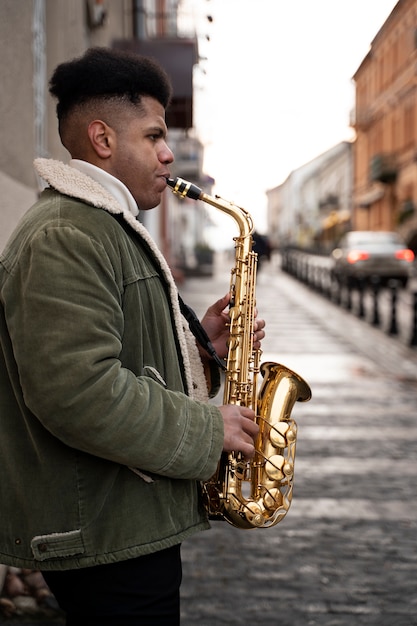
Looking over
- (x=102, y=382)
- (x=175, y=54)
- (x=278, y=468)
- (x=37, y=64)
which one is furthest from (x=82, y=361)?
(x=175, y=54)

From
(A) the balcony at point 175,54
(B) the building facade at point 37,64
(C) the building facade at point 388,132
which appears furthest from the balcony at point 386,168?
(A) the balcony at point 175,54

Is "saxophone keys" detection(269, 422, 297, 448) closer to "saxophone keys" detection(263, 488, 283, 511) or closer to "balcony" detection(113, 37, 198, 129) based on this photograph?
"saxophone keys" detection(263, 488, 283, 511)

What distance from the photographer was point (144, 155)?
6.31ft

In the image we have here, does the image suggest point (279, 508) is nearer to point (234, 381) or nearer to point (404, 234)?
point (234, 381)

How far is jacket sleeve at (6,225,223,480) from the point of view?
5.38ft

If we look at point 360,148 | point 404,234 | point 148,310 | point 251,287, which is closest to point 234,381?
point 251,287

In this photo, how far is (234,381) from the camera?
234 centimetres

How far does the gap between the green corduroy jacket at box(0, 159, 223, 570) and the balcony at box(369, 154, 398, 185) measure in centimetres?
4387

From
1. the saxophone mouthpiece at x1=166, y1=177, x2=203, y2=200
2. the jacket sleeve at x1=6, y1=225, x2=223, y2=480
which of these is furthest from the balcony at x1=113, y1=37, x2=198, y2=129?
the jacket sleeve at x1=6, y1=225, x2=223, y2=480

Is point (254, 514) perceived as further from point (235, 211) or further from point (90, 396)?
point (235, 211)

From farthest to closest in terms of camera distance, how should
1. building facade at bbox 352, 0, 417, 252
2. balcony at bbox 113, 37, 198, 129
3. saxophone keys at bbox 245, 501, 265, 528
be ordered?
building facade at bbox 352, 0, 417, 252 → balcony at bbox 113, 37, 198, 129 → saxophone keys at bbox 245, 501, 265, 528

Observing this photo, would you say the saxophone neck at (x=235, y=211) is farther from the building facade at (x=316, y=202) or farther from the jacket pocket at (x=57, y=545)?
the building facade at (x=316, y=202)

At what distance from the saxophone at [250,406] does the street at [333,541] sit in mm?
1395

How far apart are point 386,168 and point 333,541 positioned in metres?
41.8
